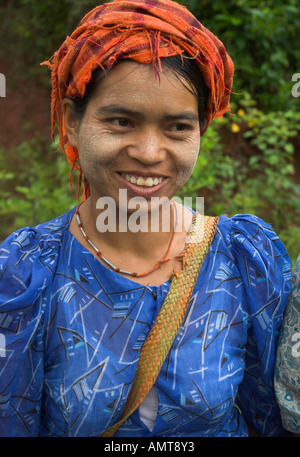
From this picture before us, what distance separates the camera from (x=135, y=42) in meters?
1.44

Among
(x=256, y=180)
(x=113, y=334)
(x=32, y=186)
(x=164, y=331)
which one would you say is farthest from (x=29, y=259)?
(x=256, y=180)

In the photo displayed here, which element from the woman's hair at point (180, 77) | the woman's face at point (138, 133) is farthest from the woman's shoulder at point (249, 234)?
the woman's hair at point (180, 77)

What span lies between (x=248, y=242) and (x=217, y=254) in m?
0.10

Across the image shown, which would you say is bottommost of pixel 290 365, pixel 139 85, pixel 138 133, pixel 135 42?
pixel 290 365

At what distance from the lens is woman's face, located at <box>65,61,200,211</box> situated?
57.7 inches

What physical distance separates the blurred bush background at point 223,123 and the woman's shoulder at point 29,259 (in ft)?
3.95

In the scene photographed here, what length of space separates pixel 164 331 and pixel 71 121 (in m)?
0.67

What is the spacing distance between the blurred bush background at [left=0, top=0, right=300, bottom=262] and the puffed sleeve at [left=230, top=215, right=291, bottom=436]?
1048mm

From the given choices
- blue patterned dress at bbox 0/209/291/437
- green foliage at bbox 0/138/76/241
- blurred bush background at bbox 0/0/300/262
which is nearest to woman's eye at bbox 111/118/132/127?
blue patterned dress at bbox 0/209/291/437

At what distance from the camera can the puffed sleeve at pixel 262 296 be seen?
1.72 metres

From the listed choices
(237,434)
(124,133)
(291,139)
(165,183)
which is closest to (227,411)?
(237,434)

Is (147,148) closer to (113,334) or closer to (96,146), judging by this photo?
(96,146)

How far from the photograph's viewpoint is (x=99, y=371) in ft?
5.30

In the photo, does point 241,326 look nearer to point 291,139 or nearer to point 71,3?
point 291,139
